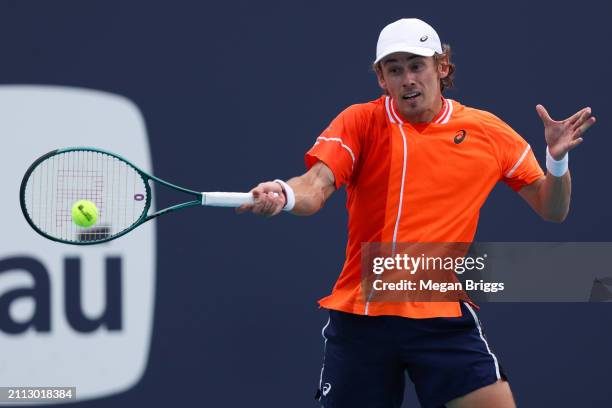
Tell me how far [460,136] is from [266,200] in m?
0.80

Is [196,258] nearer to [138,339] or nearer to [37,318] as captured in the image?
[138,339]

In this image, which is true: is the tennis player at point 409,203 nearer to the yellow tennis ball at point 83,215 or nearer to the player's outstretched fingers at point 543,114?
the player's outstretched fingers at point 543,114

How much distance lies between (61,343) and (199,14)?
1.47 metres

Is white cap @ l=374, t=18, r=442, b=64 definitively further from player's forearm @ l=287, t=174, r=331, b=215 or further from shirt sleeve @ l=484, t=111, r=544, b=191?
player's forearm @ l=287, t=174, r=331, b=215

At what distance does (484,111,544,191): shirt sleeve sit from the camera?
3.35 m

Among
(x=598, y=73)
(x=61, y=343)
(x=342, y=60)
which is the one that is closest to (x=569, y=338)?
(x=598, y=73)

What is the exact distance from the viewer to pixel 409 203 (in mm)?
3197

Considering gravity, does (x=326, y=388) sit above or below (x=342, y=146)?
below

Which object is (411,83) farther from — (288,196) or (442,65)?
(288,196)

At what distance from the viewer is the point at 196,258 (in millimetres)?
4320

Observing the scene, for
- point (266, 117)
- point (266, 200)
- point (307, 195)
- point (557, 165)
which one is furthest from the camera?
point (266, 117)

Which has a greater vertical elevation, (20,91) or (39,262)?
(20,91)

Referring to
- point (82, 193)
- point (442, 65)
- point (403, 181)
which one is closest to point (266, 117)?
point (82, 193)

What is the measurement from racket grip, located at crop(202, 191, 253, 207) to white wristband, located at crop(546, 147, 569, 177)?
1023 mm
